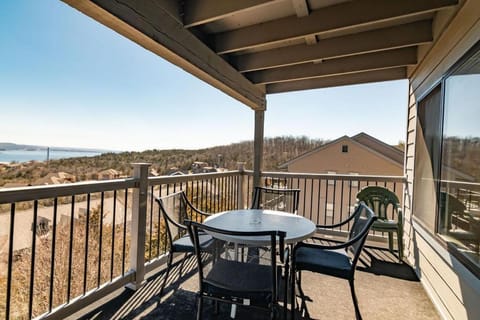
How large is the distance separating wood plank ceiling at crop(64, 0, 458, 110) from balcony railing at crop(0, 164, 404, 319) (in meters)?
1.23

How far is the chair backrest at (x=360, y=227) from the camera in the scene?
172 cm

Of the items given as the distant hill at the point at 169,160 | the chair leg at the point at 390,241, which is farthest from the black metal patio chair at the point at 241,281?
the chair leg at the point at 390,241

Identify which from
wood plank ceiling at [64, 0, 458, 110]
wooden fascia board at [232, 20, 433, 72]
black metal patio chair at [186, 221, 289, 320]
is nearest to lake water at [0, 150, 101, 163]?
wood plank ceiling at [64, 0, 458, 110]

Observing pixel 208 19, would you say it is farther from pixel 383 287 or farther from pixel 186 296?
pixel 383 287

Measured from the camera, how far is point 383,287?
2500 mm

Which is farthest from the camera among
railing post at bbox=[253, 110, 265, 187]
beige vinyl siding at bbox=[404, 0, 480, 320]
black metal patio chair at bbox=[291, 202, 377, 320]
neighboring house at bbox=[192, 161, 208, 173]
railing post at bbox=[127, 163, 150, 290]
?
railing post at bbox=[253, 110, 265, 187]

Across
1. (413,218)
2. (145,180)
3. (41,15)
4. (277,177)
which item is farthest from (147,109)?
(413,218)

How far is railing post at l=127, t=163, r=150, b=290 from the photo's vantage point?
2340mm

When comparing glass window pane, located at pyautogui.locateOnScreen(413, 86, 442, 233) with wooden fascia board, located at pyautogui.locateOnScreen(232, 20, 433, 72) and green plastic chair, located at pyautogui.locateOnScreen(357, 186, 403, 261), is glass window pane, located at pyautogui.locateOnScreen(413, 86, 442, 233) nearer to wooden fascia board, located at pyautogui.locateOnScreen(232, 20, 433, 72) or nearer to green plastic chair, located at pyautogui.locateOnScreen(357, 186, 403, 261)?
green plastic chair, located at pyautogui.locateOnScreen(357, 186, 403, 261)

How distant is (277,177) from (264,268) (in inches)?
102

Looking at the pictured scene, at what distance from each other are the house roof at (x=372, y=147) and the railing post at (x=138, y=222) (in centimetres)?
985

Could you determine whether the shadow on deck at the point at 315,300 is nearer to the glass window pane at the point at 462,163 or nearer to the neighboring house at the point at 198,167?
the glass window pane at the point at 462,163

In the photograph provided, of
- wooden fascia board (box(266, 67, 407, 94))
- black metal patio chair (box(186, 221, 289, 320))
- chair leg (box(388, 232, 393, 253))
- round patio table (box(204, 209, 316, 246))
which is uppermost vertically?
wooden fascia board (box(266, 67, 407, 94))

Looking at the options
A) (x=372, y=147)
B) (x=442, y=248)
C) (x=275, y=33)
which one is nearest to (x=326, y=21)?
(x=275, y=33)
